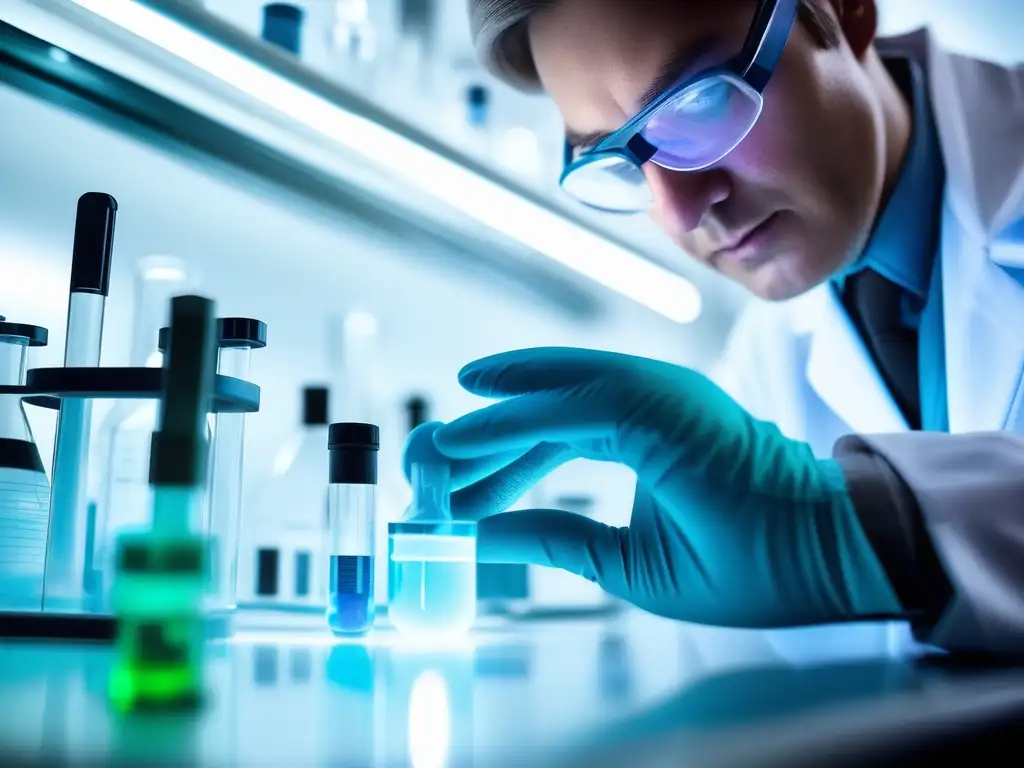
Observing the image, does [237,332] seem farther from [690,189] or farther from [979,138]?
[979,138]

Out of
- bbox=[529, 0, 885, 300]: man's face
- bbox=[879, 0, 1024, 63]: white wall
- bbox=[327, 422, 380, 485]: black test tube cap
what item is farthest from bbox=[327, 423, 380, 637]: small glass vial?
bbox=[879, 0, 1024, 63]: white wall

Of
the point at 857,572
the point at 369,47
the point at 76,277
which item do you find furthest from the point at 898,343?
the point at 76,277

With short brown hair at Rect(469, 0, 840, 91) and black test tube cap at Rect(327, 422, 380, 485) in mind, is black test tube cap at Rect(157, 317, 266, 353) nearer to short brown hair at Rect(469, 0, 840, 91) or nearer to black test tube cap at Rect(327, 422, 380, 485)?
black test tube cap at Rect(327, 422, 380, 485)

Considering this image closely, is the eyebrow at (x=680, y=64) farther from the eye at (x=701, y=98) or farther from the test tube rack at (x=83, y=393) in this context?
the test tube rack at (x=83, y=393)

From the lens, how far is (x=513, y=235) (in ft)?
6.13

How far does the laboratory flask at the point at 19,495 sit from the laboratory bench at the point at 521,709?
0.49 feet

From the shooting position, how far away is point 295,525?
147 centimetres

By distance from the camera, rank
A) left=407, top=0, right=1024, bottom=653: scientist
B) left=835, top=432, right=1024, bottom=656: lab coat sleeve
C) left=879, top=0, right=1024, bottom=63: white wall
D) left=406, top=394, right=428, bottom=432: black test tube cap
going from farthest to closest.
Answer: left=879, top=0, right=1024, bottom=63: white wall → left=406, top=394, right=428, bottom=432: black test tube cap → left=407, top=0, right=1024, bottom=653: scientist → left=835, top=432, right=1024, bottom=656: lab coat sleeve

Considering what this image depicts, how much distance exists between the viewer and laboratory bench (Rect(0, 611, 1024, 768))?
0.36 meters

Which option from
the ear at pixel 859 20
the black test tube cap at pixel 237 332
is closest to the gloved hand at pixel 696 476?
the black test tube cap at pixel 237 332

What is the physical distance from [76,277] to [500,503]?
630 millimetres

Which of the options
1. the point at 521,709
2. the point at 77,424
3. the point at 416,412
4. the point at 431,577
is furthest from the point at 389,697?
the point at 416,412

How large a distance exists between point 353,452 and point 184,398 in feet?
1.92

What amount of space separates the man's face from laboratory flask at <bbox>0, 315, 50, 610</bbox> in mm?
989
